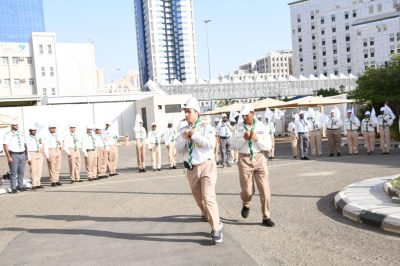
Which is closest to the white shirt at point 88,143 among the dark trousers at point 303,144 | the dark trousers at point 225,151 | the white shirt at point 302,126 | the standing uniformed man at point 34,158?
the standing uniformed man at point 34,158

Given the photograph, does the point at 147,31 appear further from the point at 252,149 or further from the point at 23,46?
the point at 252,149

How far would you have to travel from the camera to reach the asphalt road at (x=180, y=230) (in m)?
5.35

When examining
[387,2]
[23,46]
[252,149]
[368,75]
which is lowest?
[252,149]

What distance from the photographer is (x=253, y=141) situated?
6.93m

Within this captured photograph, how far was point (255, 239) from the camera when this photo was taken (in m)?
6.04

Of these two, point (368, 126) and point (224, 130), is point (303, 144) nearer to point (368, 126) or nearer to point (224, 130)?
point (368, 126)

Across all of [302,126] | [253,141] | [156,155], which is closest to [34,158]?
[156,155]

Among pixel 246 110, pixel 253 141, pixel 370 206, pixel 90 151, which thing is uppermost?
pixel 246 110

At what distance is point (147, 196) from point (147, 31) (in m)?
161

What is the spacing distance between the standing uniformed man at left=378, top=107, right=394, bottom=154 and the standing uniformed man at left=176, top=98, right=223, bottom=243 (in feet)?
41.6

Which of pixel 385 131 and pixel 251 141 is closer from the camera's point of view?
pixel 251 141

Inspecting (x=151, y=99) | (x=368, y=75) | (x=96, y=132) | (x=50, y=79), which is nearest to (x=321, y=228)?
(x=96, y=132)

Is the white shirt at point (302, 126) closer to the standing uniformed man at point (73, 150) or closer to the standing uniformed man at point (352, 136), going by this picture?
the standing uniformed man at point (352, 136)

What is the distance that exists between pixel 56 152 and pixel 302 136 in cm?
918
